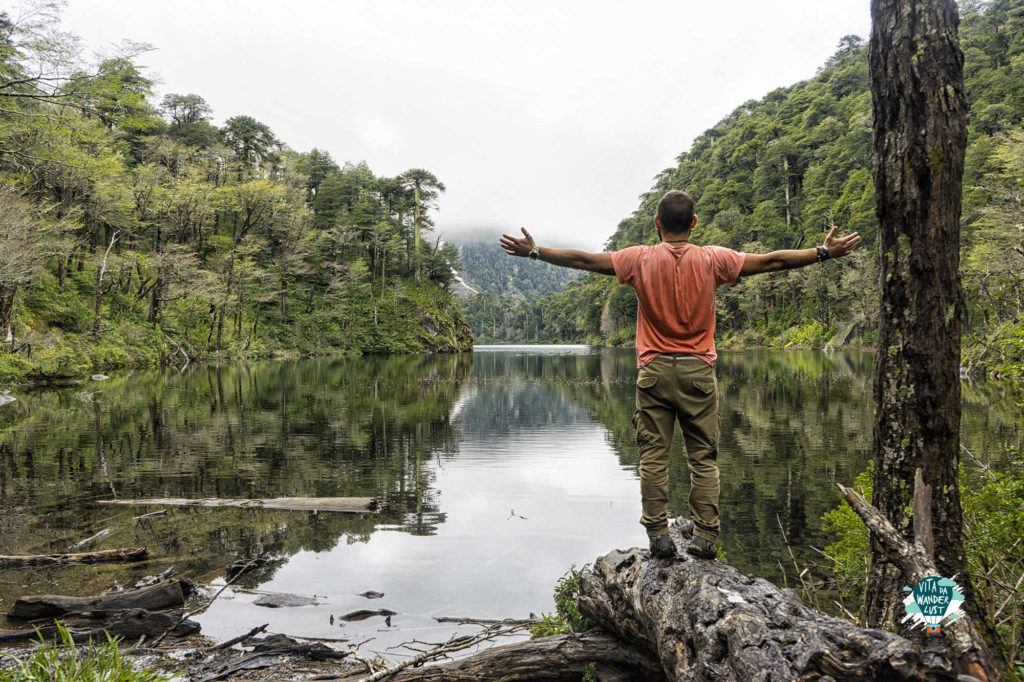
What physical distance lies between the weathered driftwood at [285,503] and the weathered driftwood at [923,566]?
7.88 metres

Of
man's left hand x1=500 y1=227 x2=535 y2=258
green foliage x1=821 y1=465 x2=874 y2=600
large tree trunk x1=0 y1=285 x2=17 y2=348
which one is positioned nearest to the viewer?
man's left hand x1=500 y1=227 x2=535 y2=258

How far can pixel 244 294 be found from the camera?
53.5 meters

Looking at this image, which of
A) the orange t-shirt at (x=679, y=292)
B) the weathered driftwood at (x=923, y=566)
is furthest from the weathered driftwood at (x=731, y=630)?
the orange t-shirt at (x=679, y=292)

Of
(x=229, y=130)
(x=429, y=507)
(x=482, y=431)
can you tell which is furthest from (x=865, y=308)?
(x=229, y=130)

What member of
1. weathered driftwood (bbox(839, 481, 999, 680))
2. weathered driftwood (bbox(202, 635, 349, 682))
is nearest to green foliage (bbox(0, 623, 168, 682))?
weathered driftwood (bbox(202, 635, 349, 682))

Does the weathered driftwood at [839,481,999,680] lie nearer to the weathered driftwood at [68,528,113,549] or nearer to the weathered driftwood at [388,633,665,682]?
the weathered driftwood at [388,633,665,682]

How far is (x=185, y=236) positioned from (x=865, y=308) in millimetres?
67937

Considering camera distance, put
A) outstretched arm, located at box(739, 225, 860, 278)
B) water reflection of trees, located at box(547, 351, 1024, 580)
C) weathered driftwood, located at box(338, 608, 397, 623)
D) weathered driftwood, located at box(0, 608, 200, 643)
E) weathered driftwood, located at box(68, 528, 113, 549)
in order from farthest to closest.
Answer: water reflection of trees, located at box(547, 351, 1024, 580) < weathered driftwood, located at box(68, 528, 113, 549) < weathered driftwood, located at box(338, 608, 397, 623) < weathered driftwood, located at box(0, 608, 200, 643) < outstretched arm, located at box(739, 225, 860, 278)

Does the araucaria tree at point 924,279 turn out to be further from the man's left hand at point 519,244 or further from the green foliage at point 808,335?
the green foliage at point 808,335

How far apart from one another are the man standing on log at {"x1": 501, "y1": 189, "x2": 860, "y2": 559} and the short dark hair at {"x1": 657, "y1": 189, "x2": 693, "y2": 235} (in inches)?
1.3

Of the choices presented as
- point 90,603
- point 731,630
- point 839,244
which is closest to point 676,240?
point 839,244

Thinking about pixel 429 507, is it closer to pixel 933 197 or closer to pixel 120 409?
pixel 933 197

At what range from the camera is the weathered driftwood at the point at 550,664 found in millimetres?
3502

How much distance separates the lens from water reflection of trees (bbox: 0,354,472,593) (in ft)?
26.1
